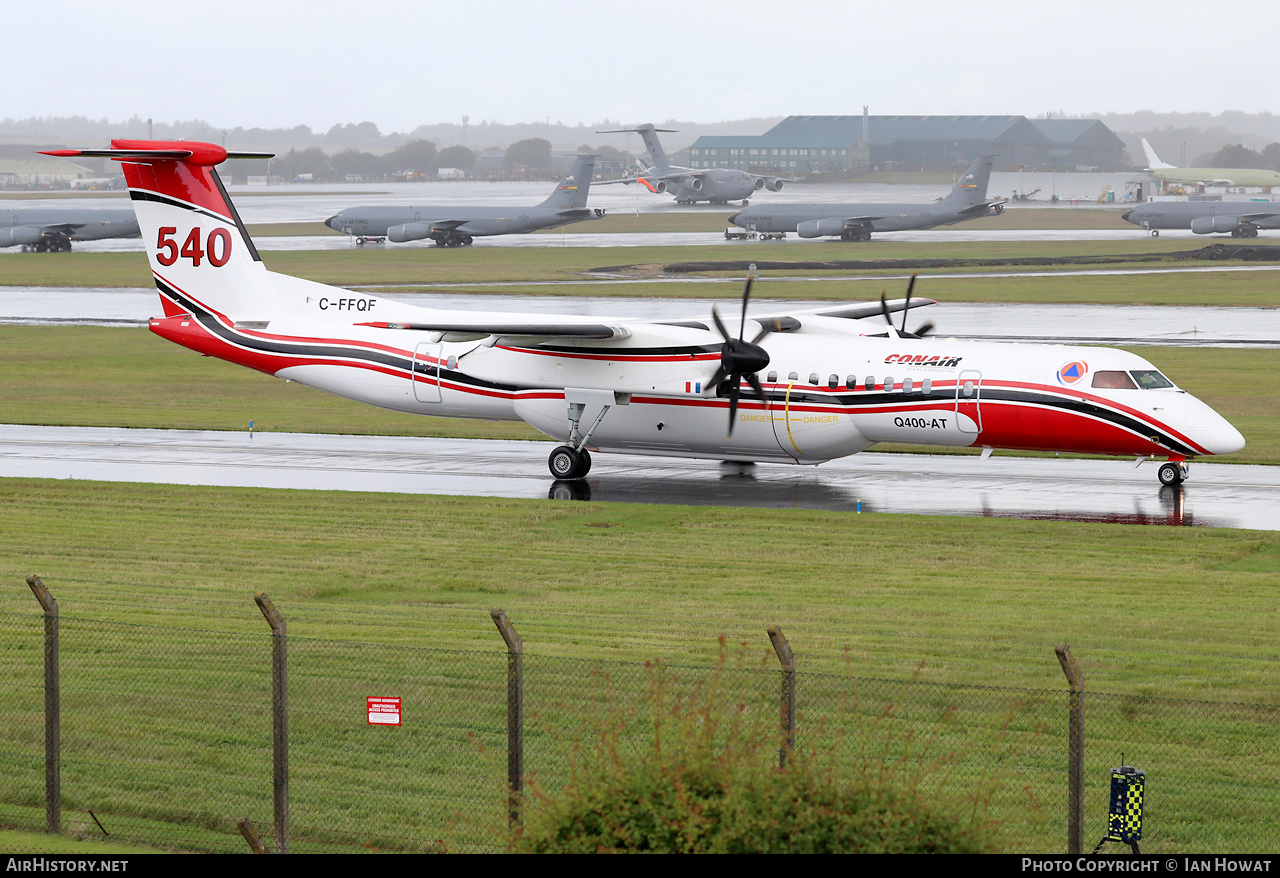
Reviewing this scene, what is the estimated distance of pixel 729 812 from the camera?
8062 millimetres

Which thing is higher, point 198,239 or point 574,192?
point 574,192

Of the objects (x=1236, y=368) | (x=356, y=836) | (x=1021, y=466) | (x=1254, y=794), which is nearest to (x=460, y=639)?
(x=356, y=836)

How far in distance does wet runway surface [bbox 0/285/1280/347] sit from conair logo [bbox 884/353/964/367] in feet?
79.7

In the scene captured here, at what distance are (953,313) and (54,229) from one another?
84.0 metres

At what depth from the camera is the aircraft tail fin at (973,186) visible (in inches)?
5443

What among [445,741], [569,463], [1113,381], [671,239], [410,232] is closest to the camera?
[445,741]

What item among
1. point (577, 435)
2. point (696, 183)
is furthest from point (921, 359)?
point (696, 183)

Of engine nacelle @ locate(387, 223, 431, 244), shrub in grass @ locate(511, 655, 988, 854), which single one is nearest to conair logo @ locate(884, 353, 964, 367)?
shrub in grass @ locate(511, 655, 988, 854)

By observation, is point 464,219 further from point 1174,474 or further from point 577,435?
point 1174,474

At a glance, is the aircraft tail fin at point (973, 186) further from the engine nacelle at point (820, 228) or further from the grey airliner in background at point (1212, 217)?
the engine nacelle at point (820, 228)

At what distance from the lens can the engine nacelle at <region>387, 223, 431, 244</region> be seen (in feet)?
413

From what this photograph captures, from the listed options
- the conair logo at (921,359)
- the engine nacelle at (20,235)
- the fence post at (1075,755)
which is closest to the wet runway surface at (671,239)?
the engine nacelle at (20,235)

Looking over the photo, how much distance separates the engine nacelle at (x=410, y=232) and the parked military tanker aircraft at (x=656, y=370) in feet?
302

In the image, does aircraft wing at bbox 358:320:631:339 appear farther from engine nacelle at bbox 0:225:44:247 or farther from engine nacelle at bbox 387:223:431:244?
engine nacelle at bbox 0:225:44:247
